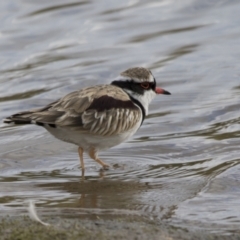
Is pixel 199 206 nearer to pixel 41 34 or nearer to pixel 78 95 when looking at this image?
pixel 78 95

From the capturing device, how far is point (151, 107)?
10695mm

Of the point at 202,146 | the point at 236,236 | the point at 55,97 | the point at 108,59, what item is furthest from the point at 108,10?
the point at 236,236

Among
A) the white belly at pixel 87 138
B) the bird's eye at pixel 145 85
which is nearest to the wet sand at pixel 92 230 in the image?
the white belly at pixel 87 138

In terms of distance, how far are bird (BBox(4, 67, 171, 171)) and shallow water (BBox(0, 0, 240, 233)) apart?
13.8 inches

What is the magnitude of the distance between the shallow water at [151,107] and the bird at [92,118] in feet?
1.15

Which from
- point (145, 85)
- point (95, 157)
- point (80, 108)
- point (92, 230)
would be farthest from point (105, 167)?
point (92, 230)

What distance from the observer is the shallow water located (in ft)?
22.5

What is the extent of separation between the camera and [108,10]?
15797 mm

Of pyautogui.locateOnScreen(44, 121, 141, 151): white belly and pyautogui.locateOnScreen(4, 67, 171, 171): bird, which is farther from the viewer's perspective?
pyautogui.locateOnScreen(44, 121, 141, 151): white belly

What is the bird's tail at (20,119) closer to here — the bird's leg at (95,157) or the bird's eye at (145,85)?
the bird's leg at (95,157)

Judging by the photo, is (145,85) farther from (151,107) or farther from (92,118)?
(151,107)

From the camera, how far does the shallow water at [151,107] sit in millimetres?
6848

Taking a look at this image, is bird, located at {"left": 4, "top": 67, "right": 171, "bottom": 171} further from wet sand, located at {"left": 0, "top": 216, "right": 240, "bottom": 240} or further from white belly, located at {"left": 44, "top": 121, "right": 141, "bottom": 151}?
wet sand, located at {"left": 0, "top": 216, "right": 240, "bottom": 240}

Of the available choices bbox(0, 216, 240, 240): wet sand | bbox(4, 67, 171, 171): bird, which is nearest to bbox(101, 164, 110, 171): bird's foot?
bbox(4, 67, 171, 171): bird
